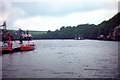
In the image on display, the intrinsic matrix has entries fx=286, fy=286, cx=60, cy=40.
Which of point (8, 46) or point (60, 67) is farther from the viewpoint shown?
point (8, 46)

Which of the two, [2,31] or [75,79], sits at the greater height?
[2,31]

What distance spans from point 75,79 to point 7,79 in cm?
730

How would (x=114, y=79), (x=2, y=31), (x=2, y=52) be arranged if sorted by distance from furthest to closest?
(x=2, y=31) < (x=2, y=52) < (x=114, y=79)

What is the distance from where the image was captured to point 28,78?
102 ft

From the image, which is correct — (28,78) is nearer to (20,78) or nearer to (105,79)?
(20,78)

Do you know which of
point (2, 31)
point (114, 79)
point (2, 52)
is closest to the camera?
point (114, 79)

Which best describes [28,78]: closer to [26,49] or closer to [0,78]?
[0,78]

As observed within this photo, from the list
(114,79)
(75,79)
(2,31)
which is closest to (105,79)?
(114,79)

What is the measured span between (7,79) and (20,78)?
55.5 inches

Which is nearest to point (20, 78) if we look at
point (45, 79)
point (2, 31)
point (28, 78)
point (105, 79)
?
point (28, 78)

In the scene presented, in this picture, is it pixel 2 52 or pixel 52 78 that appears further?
pixel 2 52

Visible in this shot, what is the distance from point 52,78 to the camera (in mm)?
31156

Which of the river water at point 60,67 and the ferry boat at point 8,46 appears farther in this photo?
the ferry boat at point 8,46

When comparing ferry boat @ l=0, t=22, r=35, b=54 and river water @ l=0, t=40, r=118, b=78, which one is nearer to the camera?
river water @ l=0, t=40, r=118, b=78
